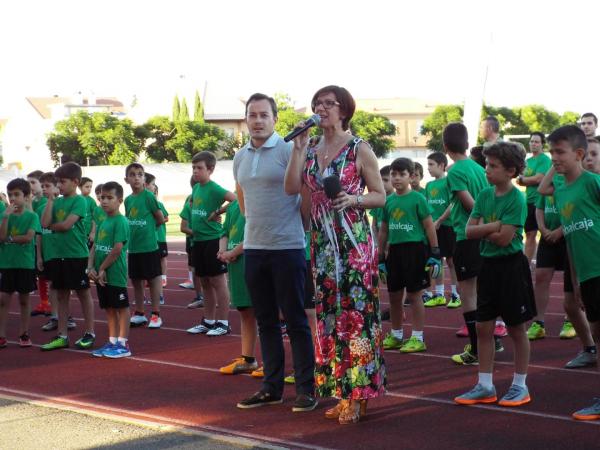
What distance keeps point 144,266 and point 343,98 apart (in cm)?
541

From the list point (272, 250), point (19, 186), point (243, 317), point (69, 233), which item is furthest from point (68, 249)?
point (272, 250)

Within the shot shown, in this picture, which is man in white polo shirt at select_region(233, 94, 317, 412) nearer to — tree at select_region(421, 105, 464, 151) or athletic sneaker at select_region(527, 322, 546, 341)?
athletic sneaker at select_region(527, 322, 546, 341)

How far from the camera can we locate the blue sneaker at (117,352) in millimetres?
8653

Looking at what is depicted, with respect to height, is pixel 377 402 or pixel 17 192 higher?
pixel 17 192

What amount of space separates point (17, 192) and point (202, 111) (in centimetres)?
7429

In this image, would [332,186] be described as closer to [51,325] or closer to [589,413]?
[589,413]

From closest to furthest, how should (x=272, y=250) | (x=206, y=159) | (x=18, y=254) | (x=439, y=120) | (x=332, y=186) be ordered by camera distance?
(x=332, y=186) < (x=272, y=250) < (x=206, y=159) < (x=18, y=254) < (x=439, y=120)

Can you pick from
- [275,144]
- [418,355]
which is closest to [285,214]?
[275,144]

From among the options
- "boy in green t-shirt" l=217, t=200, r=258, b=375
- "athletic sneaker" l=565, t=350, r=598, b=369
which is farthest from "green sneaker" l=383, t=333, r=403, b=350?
"athletic sneaker" l=565, t=350, r=598, b=369

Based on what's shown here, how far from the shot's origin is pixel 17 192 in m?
9.52

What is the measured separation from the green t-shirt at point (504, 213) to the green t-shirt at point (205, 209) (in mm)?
3917

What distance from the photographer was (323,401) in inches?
253

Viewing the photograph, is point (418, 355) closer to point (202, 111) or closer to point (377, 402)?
point (377, 402)

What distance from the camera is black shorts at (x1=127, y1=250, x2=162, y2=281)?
34.6 ft
